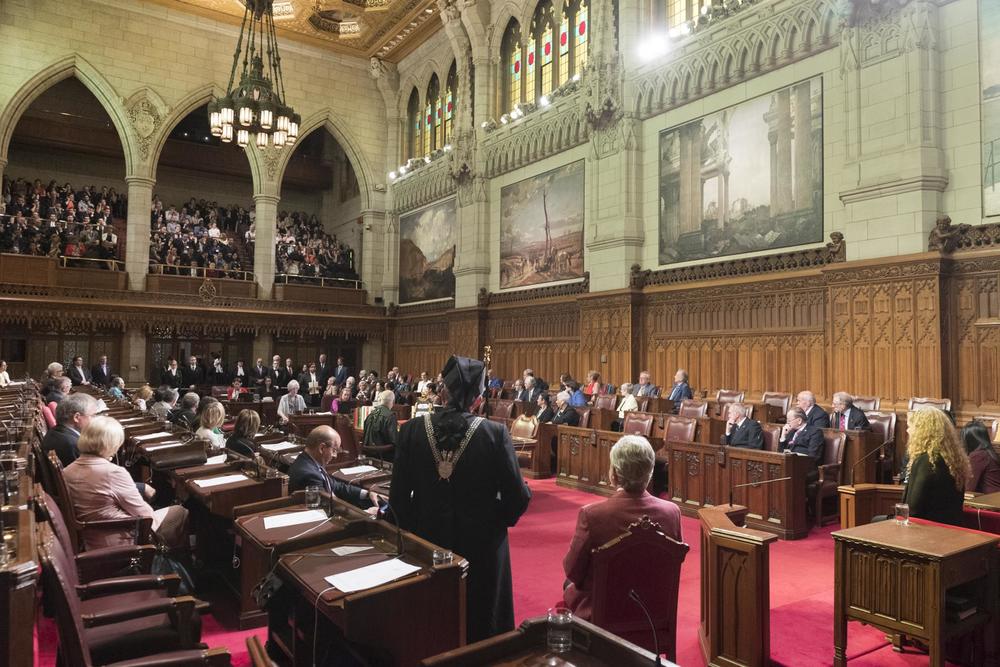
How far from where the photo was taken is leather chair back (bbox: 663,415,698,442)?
8.26 metres

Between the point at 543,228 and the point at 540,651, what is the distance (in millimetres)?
14263

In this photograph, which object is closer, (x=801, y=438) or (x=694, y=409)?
(x=801, y=438)

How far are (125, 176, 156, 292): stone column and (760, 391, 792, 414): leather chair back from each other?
16.5 m

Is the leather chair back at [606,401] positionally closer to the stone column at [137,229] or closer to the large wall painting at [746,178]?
the large wall painting at [746,178]

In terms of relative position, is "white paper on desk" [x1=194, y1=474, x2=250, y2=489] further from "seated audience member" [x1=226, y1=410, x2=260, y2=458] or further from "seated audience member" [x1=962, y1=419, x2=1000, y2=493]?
"seated audience member" [x1=962, y1=419, x2=1000, y2=493]

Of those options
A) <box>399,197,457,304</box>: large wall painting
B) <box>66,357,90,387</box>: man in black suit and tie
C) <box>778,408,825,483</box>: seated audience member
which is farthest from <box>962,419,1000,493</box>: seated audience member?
<box>66,357,90,387</box>: man in black suit and tie

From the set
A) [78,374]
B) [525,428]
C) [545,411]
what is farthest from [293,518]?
[78,374]

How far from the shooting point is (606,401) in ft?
37.9

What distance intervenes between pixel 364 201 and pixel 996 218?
58.7 ft

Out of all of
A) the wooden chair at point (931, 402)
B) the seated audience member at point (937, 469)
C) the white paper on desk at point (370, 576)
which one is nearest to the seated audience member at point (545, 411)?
the wooden chair at point (931, 402)

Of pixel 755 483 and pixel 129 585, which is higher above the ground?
pixel 129 585

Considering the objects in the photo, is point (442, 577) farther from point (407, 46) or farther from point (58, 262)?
point (407, 46)

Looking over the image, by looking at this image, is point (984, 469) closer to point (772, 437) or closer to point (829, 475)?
point (829, 475)

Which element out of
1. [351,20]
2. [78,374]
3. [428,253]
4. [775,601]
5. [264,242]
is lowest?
[775,601]
